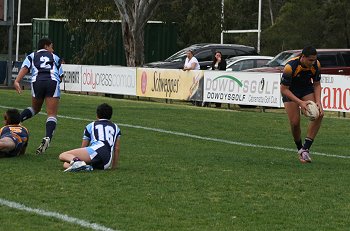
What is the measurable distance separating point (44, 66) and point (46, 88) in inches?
14.0

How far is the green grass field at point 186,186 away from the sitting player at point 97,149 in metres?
0.16

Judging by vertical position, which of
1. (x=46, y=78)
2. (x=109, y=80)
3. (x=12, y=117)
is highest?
(x=46, y=78)

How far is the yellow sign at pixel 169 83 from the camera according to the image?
109 feet

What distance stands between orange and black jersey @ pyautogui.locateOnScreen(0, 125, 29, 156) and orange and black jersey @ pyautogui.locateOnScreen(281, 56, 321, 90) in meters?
3.78

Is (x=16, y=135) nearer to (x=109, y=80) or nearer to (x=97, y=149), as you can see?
(x=97, y=149)

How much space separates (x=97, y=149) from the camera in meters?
13.2

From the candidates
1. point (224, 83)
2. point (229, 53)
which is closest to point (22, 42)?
point (229, 53)

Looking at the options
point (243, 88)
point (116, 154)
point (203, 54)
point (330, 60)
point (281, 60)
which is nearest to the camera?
point (116, 154)

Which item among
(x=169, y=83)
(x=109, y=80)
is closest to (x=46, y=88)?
(x=169, y=83)

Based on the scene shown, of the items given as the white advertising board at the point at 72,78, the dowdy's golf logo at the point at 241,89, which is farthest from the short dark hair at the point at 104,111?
the white advertising board at the point at 72,78

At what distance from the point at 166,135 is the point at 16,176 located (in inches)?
318

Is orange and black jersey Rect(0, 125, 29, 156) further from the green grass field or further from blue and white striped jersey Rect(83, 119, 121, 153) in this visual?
blue and white striped jersey Rect(83, 119, 121, 153)

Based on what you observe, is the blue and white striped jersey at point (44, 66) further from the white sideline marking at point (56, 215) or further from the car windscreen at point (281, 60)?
the car windscreen at point (281, 60)

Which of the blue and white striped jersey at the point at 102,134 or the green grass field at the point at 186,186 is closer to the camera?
the green grass field at the point at 186,186
